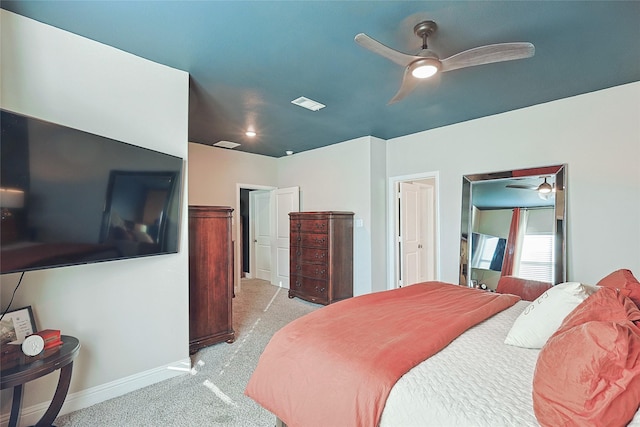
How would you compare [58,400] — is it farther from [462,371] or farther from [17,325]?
[462,371]

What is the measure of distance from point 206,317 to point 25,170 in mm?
2023

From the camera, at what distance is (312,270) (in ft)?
15.4

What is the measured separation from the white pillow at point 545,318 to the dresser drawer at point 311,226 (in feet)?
10.2

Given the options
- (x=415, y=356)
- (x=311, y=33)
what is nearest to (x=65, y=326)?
(x=415, y=356)

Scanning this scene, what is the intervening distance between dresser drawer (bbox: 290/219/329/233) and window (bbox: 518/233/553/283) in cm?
248

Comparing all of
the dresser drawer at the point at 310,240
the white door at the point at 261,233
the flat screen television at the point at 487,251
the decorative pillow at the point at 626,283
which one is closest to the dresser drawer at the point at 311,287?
the dresser drawer at the point at 310,240

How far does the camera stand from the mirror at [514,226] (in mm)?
3232

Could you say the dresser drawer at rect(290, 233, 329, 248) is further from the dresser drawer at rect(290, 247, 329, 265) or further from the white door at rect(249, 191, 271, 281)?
the white door at rect(249, 191, 271, 281)

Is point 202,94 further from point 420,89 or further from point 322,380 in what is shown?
point 322,380

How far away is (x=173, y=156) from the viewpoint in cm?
243

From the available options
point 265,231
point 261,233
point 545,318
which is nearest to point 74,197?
point 545,318

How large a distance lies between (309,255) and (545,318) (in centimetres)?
350

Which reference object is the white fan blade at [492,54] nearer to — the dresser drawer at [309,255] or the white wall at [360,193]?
the white wall at [360,193]

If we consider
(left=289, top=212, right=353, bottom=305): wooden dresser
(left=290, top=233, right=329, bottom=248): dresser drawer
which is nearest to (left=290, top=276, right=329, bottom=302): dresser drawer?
(left=289, top=212, right=353, bottom=305): wooden dresser
